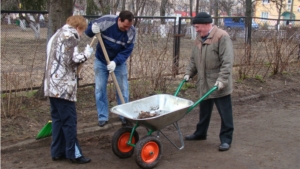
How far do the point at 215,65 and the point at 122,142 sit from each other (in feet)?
4.88

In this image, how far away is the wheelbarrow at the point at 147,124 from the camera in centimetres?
400

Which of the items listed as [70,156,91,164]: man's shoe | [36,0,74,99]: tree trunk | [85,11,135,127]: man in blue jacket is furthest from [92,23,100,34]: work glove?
[70,156,91,164]: man's shoe

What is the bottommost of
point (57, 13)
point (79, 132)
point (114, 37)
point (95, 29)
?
point (79, 132)

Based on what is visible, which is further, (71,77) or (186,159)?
(186,159)

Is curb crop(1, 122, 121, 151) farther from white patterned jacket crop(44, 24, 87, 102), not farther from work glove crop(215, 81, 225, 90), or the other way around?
work glove crop(215, 81, 225, 90)

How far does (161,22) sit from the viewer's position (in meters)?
7.62

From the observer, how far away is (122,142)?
4391 mm

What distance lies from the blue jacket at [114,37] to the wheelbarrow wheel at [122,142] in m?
1.07

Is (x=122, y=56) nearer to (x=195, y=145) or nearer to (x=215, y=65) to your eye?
(x=215, y=65)

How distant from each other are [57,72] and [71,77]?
0.16m

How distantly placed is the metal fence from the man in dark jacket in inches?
80.4

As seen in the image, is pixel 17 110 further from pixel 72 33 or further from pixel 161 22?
pixel 161 22

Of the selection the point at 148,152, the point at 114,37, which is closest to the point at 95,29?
the point at 114,37

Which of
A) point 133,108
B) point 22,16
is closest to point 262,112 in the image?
point 133,108
